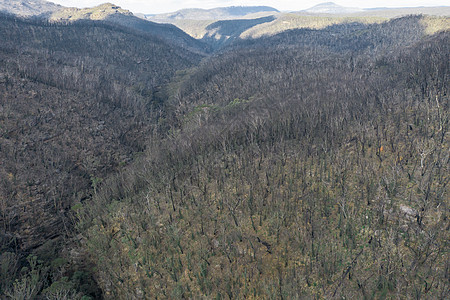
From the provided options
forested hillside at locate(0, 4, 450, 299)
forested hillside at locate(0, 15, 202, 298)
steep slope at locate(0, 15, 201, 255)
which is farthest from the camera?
steep slope at locate(0, 15, 201, 255)

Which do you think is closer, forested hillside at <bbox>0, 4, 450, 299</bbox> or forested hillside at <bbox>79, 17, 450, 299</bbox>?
forested hillside at <bbox>79, 17, 450, 299</bbox>

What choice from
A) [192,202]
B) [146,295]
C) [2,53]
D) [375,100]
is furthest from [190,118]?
[2,53]

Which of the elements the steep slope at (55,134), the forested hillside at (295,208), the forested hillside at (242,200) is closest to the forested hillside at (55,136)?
the steep slope at (55,134)

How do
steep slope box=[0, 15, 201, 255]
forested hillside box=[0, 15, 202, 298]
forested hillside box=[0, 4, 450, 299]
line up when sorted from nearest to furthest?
forested hillside box=[0, 4, 450, 299]
forested hillside box=[0, 15, 202, 298]
steep slope box=[0, 15, 201, 255]

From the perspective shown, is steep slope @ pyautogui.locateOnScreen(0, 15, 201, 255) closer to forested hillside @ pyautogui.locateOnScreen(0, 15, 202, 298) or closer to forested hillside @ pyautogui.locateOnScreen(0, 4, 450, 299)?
forested hillside @ pyautogui.locateOnScreen(0, 15, 202, 298)

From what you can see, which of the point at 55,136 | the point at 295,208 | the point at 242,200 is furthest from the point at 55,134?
the point at 295,208

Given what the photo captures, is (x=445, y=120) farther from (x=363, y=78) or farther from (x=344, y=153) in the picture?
(x=363, y=78)

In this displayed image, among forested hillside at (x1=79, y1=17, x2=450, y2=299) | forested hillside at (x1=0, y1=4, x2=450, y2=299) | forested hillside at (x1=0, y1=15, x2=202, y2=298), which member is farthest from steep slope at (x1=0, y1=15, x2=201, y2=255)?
forested hillside at (x1=79, y1=17, x2=450, y2=299)
